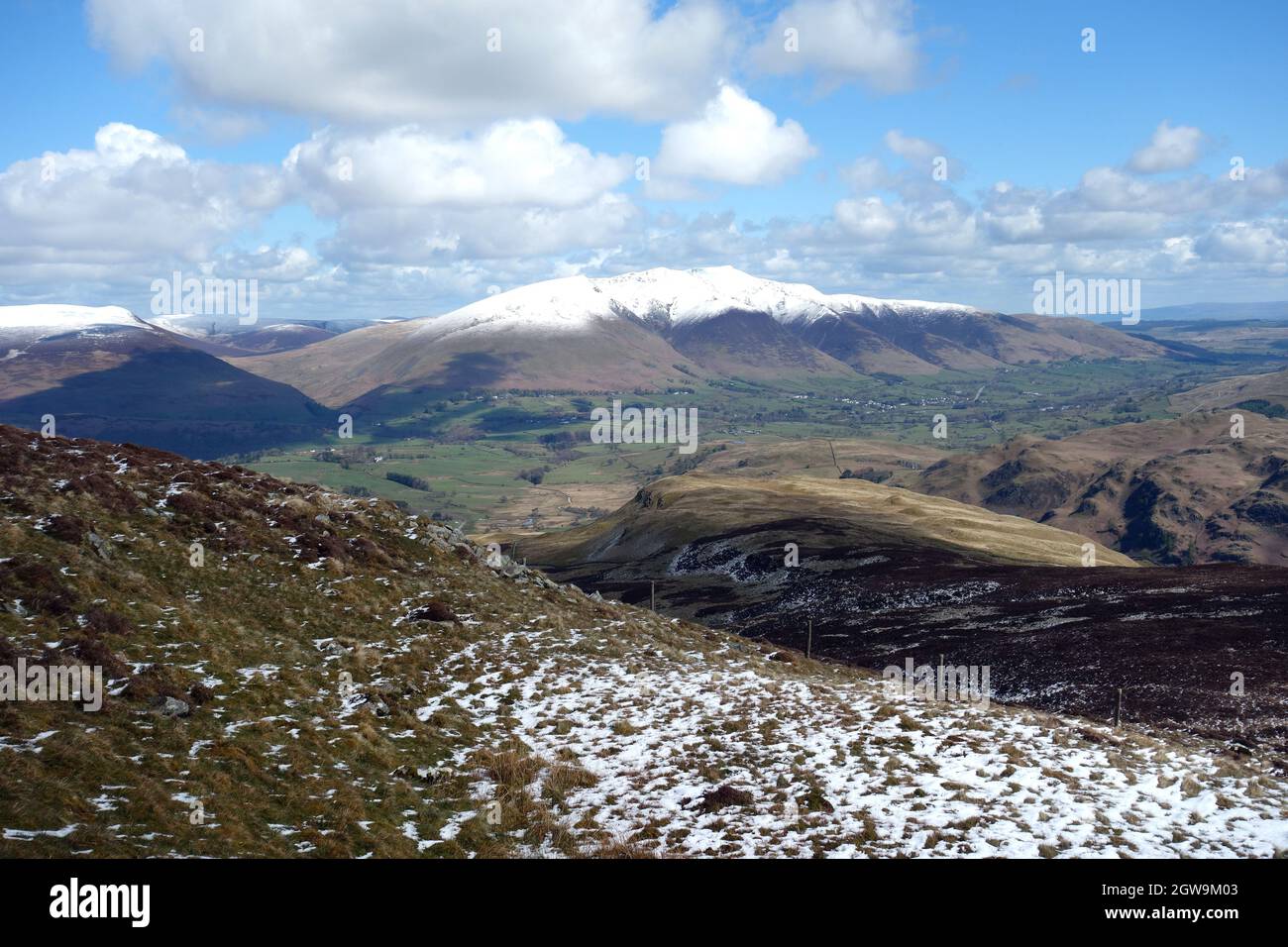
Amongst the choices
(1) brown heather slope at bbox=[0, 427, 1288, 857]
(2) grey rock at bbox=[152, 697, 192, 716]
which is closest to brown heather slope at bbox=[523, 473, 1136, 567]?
(1) brown heather slope at bbox=[0, 427, 1288, 857]

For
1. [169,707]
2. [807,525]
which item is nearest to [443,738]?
[169,707]

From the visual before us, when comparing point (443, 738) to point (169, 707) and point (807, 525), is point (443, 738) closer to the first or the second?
point (169, 707)

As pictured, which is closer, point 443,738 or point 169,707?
point 169,707

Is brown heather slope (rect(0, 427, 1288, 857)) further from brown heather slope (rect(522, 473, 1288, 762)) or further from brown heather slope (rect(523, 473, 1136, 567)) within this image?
brown heather slope (rect(523, 473, 1136, 567))

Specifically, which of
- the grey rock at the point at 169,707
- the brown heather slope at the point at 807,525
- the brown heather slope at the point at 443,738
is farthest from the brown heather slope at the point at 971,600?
the grey rock at the point at 169,707

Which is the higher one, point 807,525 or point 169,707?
point 169,707

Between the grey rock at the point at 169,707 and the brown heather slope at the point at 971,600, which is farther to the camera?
the brown heather slope at the point at 971,600

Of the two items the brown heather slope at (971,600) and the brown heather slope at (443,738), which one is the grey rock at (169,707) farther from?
the brown heather slope at (971,600)

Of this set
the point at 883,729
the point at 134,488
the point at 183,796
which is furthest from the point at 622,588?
the point at 183,796
